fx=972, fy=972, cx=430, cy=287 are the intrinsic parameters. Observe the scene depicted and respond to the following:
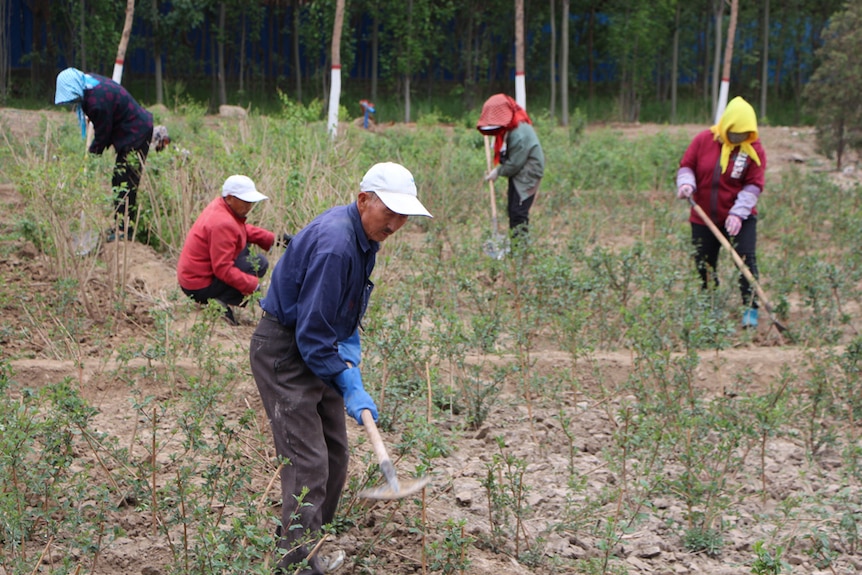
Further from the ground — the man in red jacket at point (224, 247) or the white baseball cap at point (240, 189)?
the white baseball cap at point (240, 189)

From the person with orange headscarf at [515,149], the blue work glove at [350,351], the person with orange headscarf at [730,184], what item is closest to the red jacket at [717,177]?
the person with orange headscarf at [730,184]

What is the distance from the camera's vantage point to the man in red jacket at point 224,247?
17.8 feet

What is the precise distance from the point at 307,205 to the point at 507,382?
2.10m

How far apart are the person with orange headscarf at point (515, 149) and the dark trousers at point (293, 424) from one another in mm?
4568

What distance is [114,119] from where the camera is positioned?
6.79 m

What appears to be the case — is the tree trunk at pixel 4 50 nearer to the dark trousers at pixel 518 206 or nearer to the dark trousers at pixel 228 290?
the dark trousers at pixel 518 206

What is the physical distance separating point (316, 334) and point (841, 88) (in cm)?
1291

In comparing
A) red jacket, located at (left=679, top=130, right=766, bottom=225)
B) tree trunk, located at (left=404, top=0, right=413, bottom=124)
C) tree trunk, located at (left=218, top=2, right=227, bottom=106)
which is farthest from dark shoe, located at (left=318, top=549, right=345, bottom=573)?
tree trunk, located at (left=218, top=2, right=227, bottom=106)

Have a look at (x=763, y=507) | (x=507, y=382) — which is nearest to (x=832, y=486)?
(x=763, y=507)

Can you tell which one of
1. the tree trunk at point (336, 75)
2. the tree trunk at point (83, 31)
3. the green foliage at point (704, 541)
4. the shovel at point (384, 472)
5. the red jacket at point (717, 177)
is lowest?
the green foliage at point (704, 541)

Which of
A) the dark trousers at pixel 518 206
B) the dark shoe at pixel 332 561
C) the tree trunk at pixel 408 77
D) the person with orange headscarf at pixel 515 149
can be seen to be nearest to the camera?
the dark shoe at pixel 332 561

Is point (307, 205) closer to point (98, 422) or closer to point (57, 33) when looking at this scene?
point (98, 422)

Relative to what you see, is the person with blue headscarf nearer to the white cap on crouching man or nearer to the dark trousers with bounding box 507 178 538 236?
the dark trousers with bounding box 507 178 538 236

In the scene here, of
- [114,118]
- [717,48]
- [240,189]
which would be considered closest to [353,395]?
[240,189]
